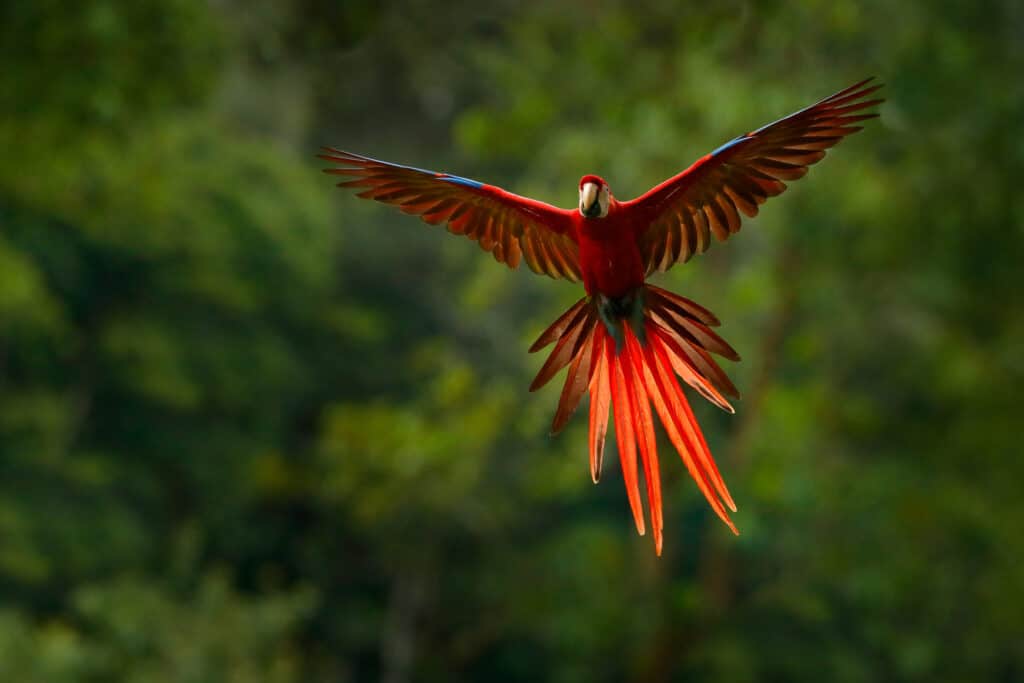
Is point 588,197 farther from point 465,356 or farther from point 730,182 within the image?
point 465,356

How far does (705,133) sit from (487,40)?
45.6 inches

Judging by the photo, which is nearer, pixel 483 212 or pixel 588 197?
pixel 588 197

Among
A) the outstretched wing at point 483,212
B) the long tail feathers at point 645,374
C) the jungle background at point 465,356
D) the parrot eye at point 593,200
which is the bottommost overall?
the long tail feathers at point 645,374

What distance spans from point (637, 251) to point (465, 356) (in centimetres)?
1072

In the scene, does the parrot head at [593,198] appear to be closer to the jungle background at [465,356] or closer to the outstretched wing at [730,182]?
the outstretched wing at [730,182]

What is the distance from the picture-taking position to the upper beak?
792mm

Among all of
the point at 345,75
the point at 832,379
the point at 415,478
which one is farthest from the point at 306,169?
the point at 345,75

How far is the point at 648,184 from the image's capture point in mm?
5793

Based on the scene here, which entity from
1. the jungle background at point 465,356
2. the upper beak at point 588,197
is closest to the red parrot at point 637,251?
the upper beak at point 588,197

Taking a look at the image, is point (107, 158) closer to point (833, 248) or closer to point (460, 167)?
point (833, 248)

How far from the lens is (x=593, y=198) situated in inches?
31.3

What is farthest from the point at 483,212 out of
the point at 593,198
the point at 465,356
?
the point at 465,356

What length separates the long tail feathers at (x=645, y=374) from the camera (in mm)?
A: 788

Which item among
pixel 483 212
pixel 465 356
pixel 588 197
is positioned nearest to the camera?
pixel 588 197
